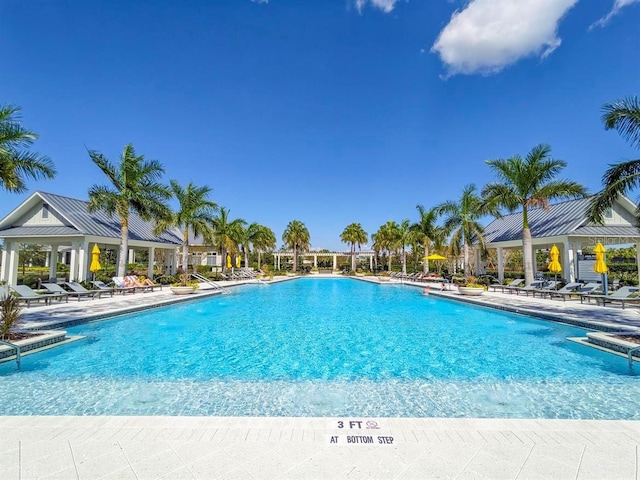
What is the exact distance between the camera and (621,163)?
905 cm

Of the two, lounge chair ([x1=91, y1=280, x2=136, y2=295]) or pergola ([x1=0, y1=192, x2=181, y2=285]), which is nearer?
lounge chair ([x1=91, y1=280, x2=136, y2=295])

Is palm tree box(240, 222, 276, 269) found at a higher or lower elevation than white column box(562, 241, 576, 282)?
higher

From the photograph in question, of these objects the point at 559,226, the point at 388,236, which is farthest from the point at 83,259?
the point at 388,236

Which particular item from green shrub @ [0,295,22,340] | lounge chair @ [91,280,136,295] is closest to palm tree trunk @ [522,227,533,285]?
green shrub @ [0,295,22,340]

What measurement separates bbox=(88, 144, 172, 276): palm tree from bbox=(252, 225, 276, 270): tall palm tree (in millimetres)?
19416

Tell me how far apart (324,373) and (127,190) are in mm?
Result: 17332

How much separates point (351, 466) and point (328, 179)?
1212 inches

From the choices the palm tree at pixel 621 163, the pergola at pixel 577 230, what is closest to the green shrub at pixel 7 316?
the palm tree at pixel 621 163

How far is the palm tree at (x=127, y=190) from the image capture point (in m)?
17.8

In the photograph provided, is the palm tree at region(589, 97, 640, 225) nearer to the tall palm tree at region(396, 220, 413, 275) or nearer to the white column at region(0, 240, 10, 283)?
the tall palm tree at region(396, 220, 413, 275)

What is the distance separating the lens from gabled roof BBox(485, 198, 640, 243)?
18609mm

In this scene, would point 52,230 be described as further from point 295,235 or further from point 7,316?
point 295,235

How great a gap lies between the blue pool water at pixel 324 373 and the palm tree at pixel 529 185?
10037 mm

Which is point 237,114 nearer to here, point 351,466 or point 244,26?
point 244,26
